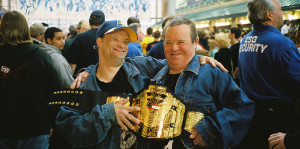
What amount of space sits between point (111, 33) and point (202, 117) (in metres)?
0.98

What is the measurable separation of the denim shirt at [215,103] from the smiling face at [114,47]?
0.52 meters

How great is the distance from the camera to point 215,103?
1.91 meters

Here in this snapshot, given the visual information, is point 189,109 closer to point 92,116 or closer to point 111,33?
point 92,116

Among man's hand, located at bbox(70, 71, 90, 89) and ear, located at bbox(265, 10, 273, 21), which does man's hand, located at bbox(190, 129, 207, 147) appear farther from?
ear, located at bbox(265, 10, 273, 21)

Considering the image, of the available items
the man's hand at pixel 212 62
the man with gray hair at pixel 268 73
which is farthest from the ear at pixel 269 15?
the man's hand at pixel 212 62

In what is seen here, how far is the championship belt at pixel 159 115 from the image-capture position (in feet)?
5.61

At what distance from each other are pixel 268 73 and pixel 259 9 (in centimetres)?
78

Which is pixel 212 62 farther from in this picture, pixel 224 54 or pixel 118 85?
pixel 224 54

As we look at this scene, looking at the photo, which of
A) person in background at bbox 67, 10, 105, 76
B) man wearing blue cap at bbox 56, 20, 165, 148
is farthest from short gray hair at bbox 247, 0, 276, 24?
person in background at bbox 67, 10, 105, 76

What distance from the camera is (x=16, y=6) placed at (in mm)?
7965

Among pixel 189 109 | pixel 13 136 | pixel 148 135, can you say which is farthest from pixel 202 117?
pixel 13 136

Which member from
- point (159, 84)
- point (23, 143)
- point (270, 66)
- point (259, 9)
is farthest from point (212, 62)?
point (23, 143)

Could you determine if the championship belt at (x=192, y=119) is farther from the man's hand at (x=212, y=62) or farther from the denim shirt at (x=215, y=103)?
the man's hand at (x=212, y=62)

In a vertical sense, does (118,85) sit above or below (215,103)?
above
